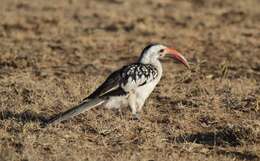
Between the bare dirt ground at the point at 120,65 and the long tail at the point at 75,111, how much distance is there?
146 mm

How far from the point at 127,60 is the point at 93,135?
16.6ft

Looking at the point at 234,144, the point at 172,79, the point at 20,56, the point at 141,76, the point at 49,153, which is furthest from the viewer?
the point at 20,56

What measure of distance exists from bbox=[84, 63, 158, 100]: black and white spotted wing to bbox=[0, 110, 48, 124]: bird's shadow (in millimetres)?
795

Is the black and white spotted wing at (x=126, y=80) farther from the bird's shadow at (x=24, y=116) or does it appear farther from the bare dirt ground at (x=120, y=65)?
the bird's shadow at (x=24, y=116)

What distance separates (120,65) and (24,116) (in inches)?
165

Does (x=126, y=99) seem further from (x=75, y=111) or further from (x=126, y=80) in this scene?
(x=75, y=111)

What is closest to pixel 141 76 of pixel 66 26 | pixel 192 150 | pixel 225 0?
pixel 192 150

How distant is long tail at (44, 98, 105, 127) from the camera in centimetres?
781

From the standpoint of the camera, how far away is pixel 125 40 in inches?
565

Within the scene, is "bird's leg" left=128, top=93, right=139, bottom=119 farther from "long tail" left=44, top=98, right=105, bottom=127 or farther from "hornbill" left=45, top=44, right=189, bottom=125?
"long tail" left=44, top=98, right=105, bottom=127

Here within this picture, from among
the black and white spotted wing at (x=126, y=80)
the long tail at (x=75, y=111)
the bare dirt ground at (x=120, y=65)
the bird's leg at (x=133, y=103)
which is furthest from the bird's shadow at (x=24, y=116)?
the bird's leg at (x=133, y=103)

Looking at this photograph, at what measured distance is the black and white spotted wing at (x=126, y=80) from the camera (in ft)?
26.6

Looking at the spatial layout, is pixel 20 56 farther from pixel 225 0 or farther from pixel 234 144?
pixel 225 0

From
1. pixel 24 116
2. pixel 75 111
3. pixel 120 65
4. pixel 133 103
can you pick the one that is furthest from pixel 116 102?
pixel 120 65
